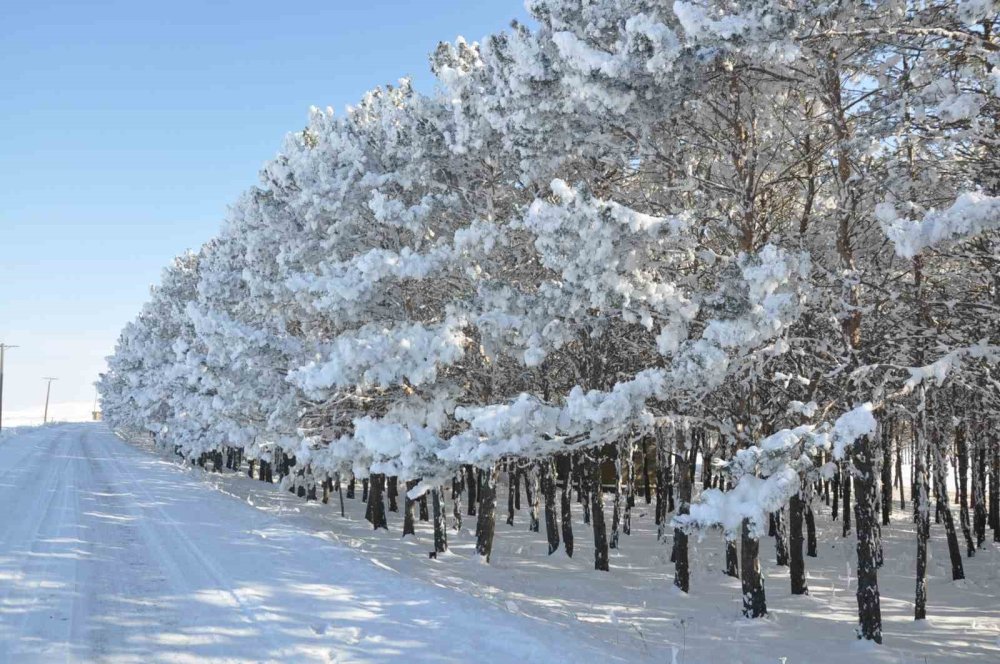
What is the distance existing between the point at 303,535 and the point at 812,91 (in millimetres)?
11975

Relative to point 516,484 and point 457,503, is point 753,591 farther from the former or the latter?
point 516,484

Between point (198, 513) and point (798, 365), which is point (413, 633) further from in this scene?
point (198, 513)

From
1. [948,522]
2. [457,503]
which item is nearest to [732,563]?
[948,522]

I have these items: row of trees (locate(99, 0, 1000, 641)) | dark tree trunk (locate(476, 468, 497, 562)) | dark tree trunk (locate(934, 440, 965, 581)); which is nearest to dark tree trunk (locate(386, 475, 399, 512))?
row of trees (locate(99, 0, 1000, 641))

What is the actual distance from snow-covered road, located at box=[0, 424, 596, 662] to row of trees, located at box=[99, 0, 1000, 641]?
1923 millimetres

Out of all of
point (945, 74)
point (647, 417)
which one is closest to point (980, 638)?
point (647, 417)

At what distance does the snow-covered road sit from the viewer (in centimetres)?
736

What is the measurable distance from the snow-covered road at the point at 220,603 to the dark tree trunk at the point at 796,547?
8794mm

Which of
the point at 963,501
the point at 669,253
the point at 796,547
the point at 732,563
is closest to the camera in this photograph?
the point at 669,253

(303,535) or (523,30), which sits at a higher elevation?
(523,30)

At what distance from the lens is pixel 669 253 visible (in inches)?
427

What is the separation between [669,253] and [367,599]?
665 centimetres

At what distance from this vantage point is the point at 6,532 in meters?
12.9

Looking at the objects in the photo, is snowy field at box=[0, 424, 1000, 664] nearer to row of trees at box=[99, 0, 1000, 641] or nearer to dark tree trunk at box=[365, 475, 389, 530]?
row of trees at box=[99, 0, 1000, 641]
